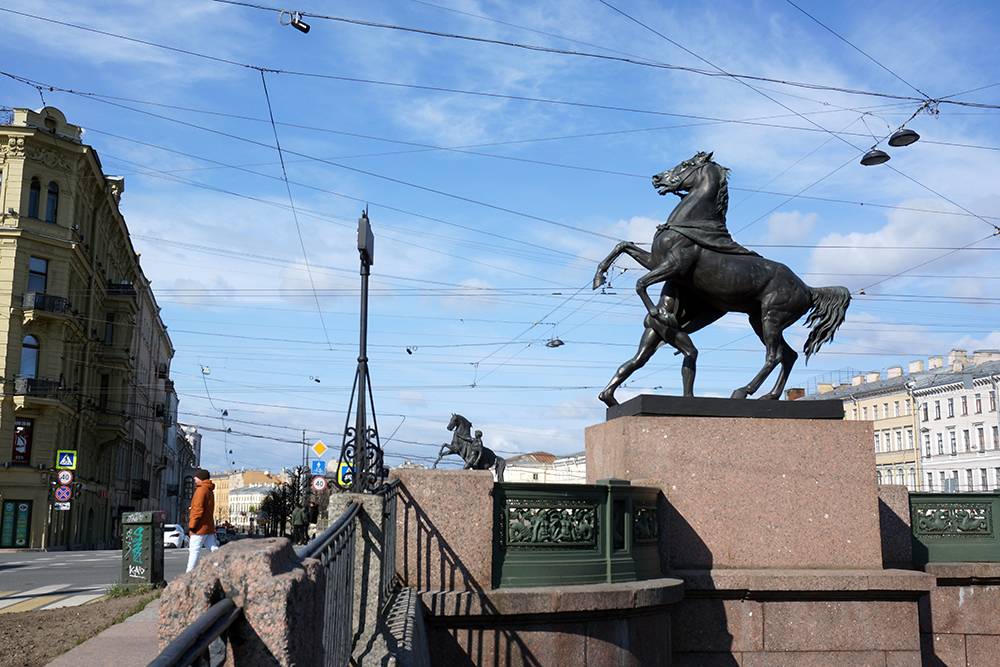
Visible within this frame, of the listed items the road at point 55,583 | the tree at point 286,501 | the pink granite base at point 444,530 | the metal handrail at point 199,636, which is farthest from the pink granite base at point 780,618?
the tree at point 286,501

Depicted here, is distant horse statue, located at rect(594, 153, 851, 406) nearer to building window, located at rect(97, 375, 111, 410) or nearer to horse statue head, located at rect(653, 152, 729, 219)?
horse statue head, located at rect(653, 152, 729, 219)

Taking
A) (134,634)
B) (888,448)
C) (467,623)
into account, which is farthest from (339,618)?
(888,448)

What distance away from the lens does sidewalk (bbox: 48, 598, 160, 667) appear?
6734mm

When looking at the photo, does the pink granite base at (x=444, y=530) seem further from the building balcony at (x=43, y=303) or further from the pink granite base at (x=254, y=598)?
the building balcony at (x=43, y=303)

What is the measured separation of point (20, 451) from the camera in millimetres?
38188

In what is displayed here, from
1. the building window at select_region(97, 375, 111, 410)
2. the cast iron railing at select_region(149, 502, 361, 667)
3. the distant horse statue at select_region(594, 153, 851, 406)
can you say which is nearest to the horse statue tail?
the distant horse statue at select_region(594, 153, 851, 406)

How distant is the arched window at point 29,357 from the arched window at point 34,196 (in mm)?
5382

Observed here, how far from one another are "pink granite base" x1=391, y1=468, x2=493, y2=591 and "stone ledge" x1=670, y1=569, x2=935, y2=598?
2.25m

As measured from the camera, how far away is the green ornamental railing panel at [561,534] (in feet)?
24.3

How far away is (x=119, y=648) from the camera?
7.38m

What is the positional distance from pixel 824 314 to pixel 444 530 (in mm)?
5293

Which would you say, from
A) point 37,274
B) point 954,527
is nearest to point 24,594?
point 954,527

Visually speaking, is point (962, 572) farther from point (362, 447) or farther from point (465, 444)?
point (465, 444)

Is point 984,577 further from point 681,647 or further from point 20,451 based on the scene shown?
point 20,451
